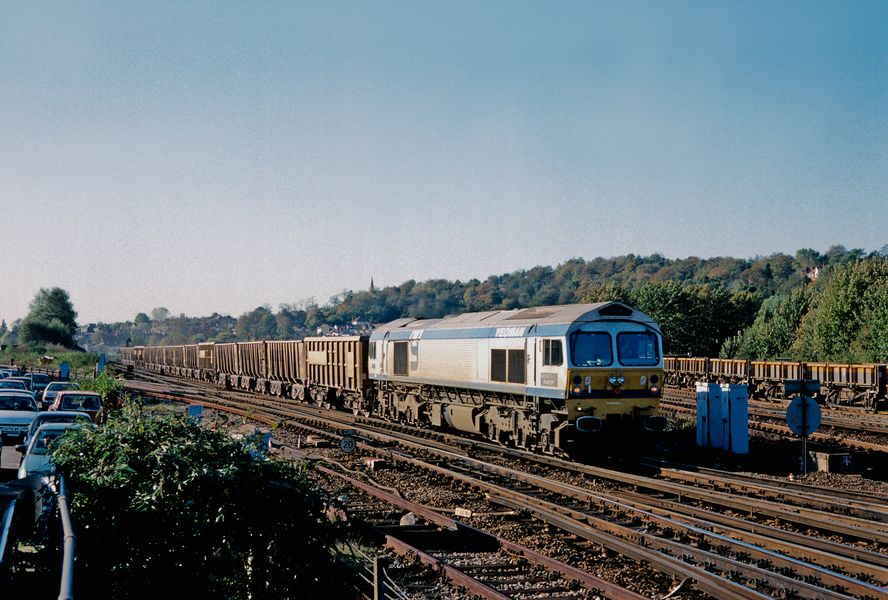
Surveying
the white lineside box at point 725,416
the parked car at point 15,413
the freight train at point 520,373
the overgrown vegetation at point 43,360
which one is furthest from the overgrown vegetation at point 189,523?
the overgrown vegetation at point 43,360

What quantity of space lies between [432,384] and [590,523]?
12360mm

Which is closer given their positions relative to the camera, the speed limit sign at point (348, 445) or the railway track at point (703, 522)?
the railway track at point (703, 522)

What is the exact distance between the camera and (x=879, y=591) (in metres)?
8.27

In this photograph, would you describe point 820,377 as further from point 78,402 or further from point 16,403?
point 16,403

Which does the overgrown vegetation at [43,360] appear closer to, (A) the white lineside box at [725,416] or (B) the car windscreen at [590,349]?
(B) the car windscreen at [590,349]

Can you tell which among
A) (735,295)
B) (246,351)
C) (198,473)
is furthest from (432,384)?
(735,295)

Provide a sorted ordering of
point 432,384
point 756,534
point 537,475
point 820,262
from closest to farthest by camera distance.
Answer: point 756,534 → point 537,475 → point 432,384 → point 820,262

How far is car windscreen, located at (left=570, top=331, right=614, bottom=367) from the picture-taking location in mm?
17406

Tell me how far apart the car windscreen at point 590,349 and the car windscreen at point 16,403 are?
584 inches

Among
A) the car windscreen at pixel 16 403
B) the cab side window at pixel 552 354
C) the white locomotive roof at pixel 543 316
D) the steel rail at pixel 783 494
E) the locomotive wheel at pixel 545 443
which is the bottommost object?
the steel rail at pixel 783 494

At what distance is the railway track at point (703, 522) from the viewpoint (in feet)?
29.8

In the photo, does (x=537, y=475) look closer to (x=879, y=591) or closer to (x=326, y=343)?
(x=879, y=591)

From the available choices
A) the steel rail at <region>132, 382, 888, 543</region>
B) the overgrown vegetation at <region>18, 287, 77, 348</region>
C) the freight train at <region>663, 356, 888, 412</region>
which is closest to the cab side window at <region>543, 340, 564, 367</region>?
the steel rail at <region>132, 382, 888, 543</region>

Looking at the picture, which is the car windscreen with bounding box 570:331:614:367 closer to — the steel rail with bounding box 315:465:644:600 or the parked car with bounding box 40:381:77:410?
the steel rail with bounding box 315:465:644:600
